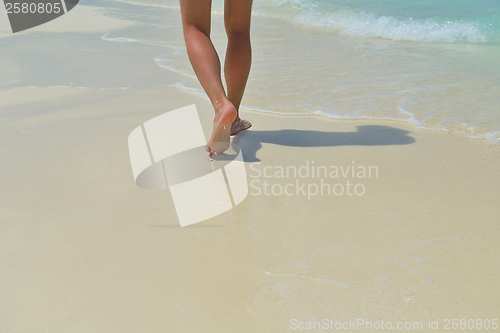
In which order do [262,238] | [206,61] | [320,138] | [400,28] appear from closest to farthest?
1. [262,238]
2. [206,61]
3. [320,138]
4. [400,28]

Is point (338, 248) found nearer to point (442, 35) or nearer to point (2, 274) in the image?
point (2, 274)

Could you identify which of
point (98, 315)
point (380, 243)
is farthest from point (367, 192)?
point (98, 315)

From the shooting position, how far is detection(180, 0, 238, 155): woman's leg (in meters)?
1.72

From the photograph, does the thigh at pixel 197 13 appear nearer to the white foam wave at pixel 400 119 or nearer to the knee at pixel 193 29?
the knee at pixel 193 29

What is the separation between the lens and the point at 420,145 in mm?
2021

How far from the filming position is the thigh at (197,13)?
70.2 inches

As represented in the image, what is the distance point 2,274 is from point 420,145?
5.55 feet

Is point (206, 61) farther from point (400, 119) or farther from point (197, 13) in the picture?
point (400, 119)

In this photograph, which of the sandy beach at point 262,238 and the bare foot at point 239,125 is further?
the bare foot at point 239,125

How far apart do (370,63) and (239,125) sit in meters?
2.02

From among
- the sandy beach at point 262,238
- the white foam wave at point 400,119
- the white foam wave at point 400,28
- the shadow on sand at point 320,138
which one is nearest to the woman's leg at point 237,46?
the shadow on sand at point 320,138

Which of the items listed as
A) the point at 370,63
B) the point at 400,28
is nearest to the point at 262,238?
the point at 370,63

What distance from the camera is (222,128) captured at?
5.56 ft

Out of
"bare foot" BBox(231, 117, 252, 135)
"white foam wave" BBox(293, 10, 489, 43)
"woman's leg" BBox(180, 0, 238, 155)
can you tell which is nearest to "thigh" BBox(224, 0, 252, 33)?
"woman's leg" BBox(180, 0, 238, 155)
